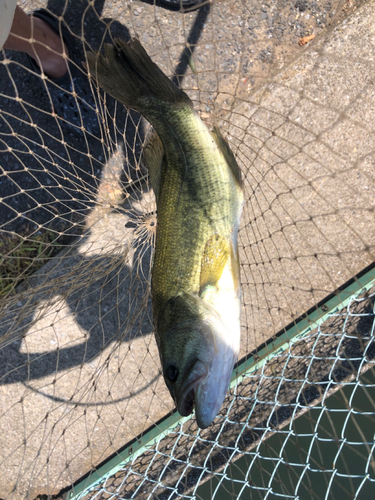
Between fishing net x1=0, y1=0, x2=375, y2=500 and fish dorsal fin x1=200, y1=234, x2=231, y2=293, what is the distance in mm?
808

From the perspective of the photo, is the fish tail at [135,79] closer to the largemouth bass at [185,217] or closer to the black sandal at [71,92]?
the largemouth bass at [185,217]

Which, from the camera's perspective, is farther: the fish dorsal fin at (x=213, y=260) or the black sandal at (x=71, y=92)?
the black sandal at (x=71, y=92)

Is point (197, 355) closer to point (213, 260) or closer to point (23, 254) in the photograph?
point (213, 260)

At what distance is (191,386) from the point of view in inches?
65.5

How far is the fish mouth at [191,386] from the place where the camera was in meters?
1.67

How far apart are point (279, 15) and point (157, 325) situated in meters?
2.96

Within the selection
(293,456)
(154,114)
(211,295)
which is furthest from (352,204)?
(293,456)

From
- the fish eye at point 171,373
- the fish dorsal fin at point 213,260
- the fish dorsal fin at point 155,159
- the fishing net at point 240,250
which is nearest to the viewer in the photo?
the fish eye at point 171,373

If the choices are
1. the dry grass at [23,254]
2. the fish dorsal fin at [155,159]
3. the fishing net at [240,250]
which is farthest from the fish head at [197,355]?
the dry grass at [23,254]

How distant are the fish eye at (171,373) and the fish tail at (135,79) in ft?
4.78

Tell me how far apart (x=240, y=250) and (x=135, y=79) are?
1685 mm

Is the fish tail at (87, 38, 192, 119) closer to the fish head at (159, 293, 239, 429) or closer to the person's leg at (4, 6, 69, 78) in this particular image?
the person's leg at (4, 6, 69, 78)

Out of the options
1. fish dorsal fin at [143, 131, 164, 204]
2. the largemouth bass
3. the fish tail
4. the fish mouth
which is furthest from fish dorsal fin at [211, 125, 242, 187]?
the fish mouth

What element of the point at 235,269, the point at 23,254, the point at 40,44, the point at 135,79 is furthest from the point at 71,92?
the point at 235,269
